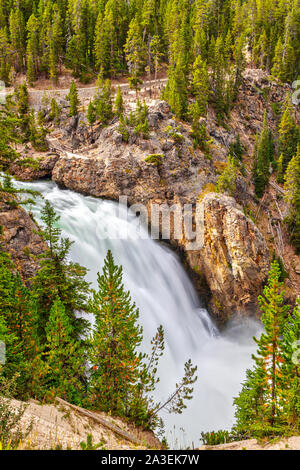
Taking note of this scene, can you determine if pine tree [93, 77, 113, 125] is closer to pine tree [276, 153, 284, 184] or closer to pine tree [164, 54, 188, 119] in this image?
pine tree [164, 54, 188, 119]

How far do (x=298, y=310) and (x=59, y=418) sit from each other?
11009 mm

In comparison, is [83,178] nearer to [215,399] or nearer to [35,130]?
[35,130]

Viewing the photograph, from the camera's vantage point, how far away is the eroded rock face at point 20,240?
17.2 m

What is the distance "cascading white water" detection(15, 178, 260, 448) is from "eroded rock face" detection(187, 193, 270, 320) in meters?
2.49

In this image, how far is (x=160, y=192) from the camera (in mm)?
36406

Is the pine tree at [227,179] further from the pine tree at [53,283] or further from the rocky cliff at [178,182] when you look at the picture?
the pine tree at [53,283]

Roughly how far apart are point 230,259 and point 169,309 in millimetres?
10142

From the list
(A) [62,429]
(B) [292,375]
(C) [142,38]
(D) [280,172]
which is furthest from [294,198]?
(C) [142,38]

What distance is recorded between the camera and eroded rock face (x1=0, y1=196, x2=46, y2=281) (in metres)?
17.2

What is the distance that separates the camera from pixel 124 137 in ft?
122

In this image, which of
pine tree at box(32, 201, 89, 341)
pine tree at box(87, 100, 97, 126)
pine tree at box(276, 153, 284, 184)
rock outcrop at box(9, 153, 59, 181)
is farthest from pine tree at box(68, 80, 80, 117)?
pine tree at box(276, 153, 284, 184)

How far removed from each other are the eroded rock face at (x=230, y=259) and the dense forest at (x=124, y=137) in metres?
4.90

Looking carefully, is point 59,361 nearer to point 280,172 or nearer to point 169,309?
point 169,309
